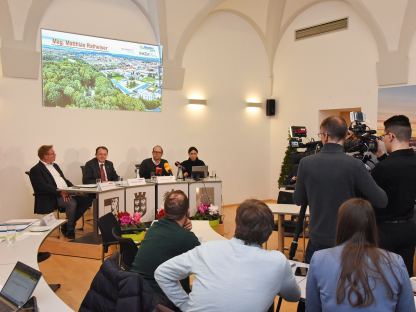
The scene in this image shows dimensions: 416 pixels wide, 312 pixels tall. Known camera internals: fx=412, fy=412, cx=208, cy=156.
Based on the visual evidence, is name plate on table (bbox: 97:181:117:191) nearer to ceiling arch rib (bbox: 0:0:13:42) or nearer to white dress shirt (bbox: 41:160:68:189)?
white dress shirt (bbox: 41:160:68:189)

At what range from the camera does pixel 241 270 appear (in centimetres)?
171

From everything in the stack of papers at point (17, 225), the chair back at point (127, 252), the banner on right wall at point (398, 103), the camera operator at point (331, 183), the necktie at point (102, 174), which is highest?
the banner on right wall at point (398, 103)

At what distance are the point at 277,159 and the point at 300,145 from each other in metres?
5.38

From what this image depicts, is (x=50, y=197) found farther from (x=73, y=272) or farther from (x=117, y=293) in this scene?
(x=117, y=293)

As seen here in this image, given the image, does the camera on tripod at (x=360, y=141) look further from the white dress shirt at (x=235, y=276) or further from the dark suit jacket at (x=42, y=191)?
the dark suit jacket at (x=42, y=191)

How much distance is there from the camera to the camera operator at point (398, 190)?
259cm

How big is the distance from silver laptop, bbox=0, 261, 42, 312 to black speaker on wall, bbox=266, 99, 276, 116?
26.0ft

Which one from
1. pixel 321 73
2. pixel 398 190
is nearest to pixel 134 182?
pixel 398 190

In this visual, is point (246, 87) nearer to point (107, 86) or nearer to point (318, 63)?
point (318, 63)

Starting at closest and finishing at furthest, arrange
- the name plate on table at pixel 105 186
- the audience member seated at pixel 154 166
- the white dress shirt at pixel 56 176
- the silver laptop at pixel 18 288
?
the silver laptop at pixel 18 288
the name plate on table at pixel 105 186
the white dress shirt at pixel 56 176
the audience member seated at pixel 154 166

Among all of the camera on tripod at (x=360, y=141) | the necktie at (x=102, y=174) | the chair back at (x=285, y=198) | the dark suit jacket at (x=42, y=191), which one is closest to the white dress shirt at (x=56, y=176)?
the dark suit jacket at (x=42, y=191)

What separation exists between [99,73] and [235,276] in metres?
6.26

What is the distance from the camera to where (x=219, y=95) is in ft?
29.1

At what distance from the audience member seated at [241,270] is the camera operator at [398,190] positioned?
3.40 feet
